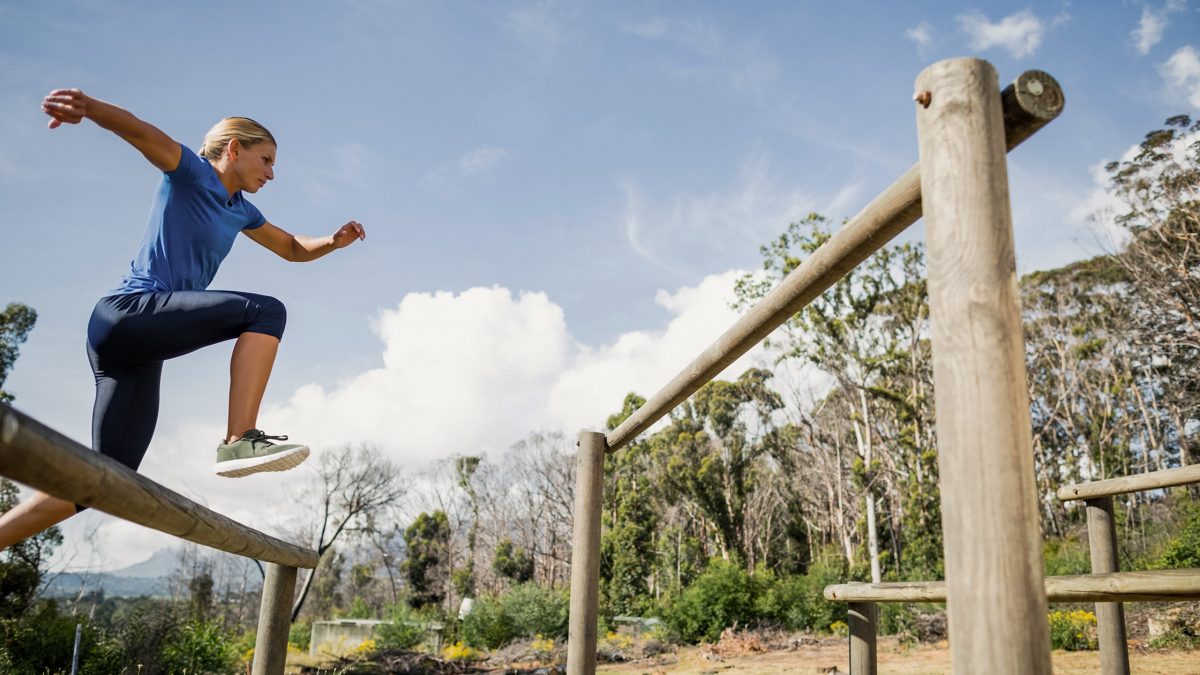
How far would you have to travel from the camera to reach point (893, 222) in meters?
1.32

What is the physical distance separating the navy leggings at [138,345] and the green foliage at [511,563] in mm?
27756

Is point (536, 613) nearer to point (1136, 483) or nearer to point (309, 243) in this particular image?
point (1136, 483)

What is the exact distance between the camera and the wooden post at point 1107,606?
10.1 ft

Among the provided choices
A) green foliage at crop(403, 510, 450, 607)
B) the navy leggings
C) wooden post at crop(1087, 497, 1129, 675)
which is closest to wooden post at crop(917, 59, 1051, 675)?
the navy leggings

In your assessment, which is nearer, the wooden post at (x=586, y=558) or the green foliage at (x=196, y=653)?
the wooden post at (x=586, y=558)

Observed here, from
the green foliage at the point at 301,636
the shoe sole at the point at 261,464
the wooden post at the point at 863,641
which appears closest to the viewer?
the shoe sole at the point at 261,464

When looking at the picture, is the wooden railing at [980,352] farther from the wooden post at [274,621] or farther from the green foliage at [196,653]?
the green foliage at [196,653]

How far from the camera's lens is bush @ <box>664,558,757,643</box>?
1492 centimetres

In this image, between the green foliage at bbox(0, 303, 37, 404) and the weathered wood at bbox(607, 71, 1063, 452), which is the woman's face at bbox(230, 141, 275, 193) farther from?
the green foliage at bbox(0, 303, 37, 404)

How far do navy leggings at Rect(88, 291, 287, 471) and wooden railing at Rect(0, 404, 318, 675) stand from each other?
41cm

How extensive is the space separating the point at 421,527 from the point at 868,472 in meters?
20.1

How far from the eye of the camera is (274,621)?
2.55 meters

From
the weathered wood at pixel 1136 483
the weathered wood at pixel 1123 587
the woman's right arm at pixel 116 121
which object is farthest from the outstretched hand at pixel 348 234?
the weathered wood at pixel 1136 483

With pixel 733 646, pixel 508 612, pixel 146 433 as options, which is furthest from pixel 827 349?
pixel 146 433
